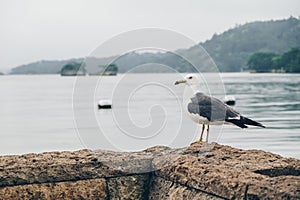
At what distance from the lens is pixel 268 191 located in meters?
4.60

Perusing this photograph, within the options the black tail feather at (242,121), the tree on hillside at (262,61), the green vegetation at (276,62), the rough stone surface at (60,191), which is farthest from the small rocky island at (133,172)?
the tree on hillside at (262,61)

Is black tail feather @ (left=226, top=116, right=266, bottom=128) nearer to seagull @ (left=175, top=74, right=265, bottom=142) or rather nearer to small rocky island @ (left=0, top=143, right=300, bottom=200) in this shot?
seagull @ (left=175, top=74, right=265, bottom=142)

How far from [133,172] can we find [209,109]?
1.68 metres

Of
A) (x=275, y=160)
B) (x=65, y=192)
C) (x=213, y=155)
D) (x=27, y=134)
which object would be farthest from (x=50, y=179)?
(x=27, y=134)

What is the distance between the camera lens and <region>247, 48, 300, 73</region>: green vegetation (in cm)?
13075

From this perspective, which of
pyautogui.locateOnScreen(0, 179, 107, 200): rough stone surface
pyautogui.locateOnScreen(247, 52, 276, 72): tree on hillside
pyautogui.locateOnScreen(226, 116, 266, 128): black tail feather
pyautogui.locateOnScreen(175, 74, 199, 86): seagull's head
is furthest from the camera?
pyautogui.locateOnScreen(247, 52, 276, 72): tree on hillside

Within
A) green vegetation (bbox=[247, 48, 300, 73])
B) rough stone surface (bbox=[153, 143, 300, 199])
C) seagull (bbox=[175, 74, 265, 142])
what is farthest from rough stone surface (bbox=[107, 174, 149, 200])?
green vegetation (bbox=[247, 48, 300, 73])

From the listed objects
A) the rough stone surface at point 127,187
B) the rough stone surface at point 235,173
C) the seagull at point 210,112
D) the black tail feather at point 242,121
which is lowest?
the rough stone surface at point 127,187

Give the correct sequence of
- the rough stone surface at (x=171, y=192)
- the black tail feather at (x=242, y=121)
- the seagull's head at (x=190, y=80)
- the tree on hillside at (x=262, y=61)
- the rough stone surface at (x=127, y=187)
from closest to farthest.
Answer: the rough stone surface at (x=171, y=192), the rough stone surface at (x=127, y=187), the black tail feather at (x=242, y=121), the seagull's head at (x=190, y=80), the tree on hillside at (x=262, y=61)

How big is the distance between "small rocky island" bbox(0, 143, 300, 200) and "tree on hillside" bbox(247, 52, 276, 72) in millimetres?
143229

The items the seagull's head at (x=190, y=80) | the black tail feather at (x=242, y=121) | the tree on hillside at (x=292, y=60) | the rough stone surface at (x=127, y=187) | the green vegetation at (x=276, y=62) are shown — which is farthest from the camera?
the green vegetation at (x=276, y=62)

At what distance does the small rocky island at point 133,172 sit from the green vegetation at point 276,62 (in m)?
126

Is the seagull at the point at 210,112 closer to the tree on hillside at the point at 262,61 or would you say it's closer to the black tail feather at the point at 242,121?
the black tail feather at the point at 242,121

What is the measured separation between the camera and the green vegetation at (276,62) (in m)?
131
